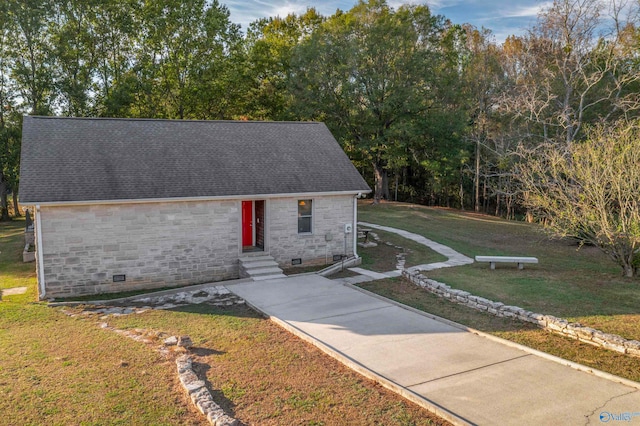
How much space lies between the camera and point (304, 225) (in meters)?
18.0

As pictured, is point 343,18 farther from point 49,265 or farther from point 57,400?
point 57,400

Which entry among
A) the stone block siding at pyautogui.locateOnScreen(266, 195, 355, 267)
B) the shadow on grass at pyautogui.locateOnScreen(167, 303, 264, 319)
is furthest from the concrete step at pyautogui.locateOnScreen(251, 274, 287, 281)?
the shadow on grass at pyautogui.locateOnScreen(167, 303, 264, 319)

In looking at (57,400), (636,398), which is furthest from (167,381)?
(636,398)

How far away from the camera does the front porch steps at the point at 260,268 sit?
15.9 meters

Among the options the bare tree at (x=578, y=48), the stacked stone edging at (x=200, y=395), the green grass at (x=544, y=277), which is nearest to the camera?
the stacked stone edging at (x=200, y=395)

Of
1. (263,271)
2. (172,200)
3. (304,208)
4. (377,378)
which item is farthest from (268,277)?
(377,378)

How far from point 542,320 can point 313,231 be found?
30.7 ft

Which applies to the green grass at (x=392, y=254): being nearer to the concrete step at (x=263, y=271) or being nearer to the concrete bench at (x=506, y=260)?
the concrete bench at (x=506, y=260)

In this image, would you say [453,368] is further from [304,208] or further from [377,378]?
[304,208]

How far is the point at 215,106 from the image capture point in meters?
38.0

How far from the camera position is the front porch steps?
52.0 feet

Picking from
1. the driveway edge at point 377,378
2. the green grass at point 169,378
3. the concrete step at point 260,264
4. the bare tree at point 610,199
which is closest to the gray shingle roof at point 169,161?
the concrete step at point 260,264

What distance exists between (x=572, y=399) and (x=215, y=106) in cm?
3543

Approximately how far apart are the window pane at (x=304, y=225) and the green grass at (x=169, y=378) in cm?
644
